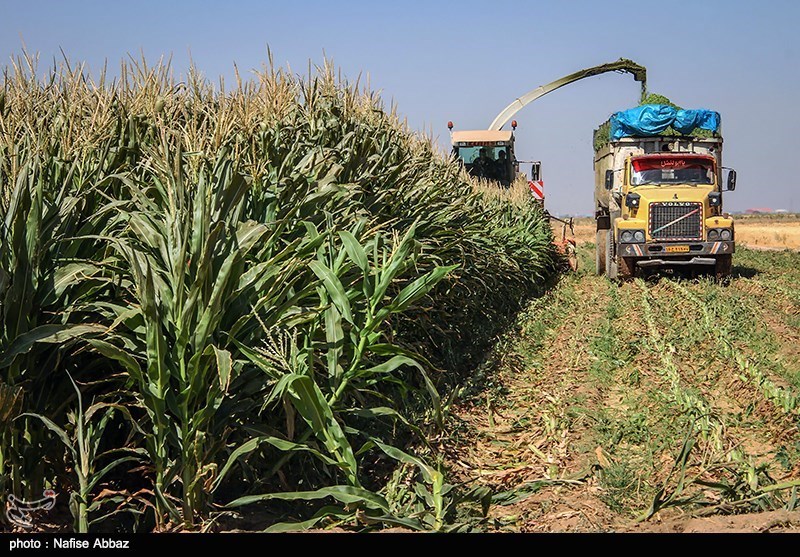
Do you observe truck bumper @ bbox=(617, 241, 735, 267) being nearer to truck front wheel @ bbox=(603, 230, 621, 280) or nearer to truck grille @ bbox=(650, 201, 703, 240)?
truck grille @ bbox=(650, 201, 703, 240)

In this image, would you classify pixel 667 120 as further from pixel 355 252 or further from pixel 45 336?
pixel 45 336

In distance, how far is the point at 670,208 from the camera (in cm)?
1527

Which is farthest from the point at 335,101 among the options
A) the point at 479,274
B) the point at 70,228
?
the point at 70,228

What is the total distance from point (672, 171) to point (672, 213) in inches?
47.2

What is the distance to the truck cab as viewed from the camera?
15203 millimetres

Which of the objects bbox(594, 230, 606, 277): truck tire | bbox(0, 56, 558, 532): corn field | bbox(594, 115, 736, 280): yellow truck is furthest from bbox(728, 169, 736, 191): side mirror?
bbox(0, 56, 558, 532): corn field

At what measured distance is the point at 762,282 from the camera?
52.5ft

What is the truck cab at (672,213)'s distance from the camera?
49.9 ft

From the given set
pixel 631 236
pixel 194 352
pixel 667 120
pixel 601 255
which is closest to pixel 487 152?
pixel 601 255

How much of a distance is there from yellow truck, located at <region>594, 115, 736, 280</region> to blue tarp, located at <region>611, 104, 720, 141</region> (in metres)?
0.11

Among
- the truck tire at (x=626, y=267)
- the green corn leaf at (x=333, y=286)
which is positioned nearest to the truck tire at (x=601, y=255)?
the truck tire at (x=626, y=267)

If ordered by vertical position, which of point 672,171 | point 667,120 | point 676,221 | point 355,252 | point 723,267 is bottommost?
point 723,267

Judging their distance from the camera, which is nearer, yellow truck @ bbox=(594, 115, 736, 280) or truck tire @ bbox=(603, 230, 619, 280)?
→ yellow truck @ bbox=(594, 115, 736, 280)
